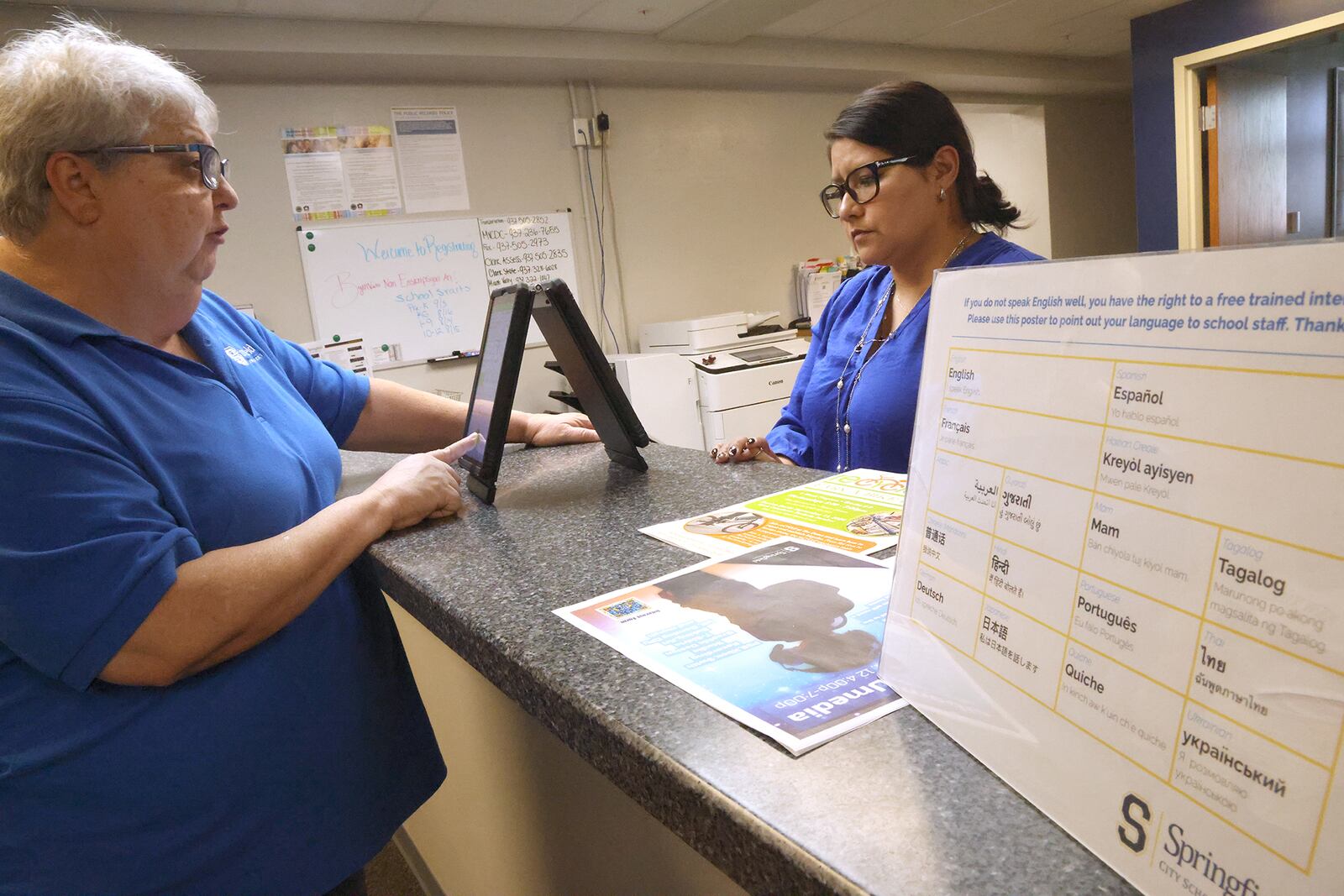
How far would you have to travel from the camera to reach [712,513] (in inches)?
42.2

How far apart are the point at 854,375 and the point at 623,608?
1047 mm

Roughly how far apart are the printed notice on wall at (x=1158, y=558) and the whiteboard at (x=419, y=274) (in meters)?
4.04

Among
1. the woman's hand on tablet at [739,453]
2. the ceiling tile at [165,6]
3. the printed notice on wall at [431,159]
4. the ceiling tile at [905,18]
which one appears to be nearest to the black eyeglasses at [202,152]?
the woman's hand on tablet at [739,453]

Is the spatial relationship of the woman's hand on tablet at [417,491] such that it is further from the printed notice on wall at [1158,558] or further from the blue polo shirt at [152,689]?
the printed notice on wall at [1158,558]

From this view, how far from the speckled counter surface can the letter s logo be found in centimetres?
2

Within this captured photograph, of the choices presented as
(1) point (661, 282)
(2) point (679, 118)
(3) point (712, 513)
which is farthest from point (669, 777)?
(2) point (679, 118)

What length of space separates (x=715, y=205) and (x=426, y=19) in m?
2.07

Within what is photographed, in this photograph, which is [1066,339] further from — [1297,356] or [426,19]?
[426,19]

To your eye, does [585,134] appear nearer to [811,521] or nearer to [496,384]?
[496,384]

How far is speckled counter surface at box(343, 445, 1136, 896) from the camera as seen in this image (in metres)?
0.39

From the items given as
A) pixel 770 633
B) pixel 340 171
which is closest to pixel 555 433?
pixel 770 633

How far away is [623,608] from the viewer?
2.53 feet

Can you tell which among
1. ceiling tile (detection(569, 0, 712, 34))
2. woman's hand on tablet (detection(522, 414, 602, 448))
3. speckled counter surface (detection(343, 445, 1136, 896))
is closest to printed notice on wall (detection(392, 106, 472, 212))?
ceiling tile (detection(569, 0, 712, 34))

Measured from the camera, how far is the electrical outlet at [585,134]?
4594 mm
